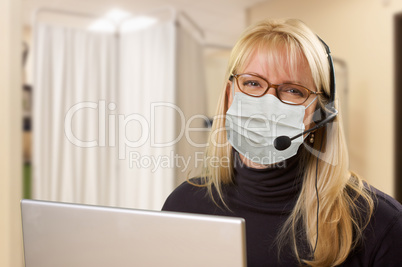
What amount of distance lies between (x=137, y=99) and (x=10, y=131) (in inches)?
23.7

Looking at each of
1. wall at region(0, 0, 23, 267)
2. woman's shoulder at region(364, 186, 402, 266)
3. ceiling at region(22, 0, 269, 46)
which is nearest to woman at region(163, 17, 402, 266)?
woman's shoulder at region(364, 186, 402, 266)

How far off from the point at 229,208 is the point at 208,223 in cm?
35

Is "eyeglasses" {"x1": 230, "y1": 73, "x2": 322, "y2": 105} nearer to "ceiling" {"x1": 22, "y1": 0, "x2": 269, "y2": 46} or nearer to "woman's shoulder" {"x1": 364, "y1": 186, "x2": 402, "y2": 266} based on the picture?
"woman's shoulder" {"x1": 364, "y1": 186, "x2": 402, "y2": 266}

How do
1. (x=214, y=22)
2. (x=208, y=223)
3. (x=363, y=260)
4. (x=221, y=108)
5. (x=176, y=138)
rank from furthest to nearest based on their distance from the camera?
(x=214, y=22)
(x=176, y=138)
(x=221, y=108)
(x=363, y=260)
(x=208, y=223)

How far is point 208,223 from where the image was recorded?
415 mm

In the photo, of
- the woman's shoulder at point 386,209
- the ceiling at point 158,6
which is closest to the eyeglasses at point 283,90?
the woman's shoulder at point 386,209

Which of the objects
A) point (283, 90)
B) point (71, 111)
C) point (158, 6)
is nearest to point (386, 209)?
point (283, 90)

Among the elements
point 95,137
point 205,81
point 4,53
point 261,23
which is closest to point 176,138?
point 205,81

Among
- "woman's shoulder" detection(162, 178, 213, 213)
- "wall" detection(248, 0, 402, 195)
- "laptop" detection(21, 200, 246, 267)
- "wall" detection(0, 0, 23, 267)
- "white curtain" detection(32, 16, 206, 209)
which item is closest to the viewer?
"laptop" detection(21, 200, 246, 267)

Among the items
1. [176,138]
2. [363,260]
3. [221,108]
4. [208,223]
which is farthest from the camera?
[176,138]

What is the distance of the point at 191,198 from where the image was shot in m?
0.81

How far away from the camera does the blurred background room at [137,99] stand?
0.95 metres

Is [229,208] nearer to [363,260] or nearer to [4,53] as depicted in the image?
[363,260]

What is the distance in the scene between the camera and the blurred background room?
95cm
